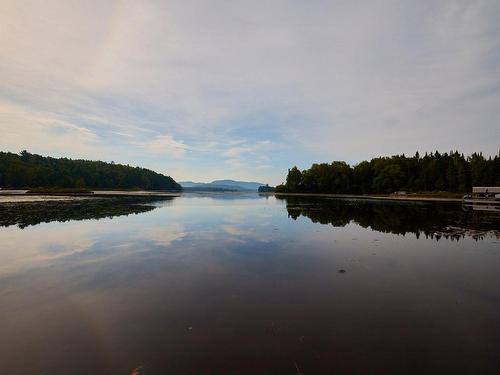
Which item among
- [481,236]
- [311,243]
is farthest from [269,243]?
[481,236]

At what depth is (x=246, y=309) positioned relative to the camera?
8.56 metres

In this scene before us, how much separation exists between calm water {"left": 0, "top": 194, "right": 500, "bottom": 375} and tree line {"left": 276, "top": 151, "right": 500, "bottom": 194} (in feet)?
382

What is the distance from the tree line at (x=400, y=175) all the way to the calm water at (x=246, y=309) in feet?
382

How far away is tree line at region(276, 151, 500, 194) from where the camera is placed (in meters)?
108

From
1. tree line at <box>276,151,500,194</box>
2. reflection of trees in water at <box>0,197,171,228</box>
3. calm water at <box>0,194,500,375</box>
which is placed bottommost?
calm water at <box>0,194,500,375</box>

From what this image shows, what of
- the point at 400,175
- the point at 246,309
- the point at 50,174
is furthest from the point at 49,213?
the point at 50,174

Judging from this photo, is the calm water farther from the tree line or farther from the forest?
the forest

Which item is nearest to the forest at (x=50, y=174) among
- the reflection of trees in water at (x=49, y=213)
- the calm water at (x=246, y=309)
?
the reflection of trees in water at (x=49, y=213)

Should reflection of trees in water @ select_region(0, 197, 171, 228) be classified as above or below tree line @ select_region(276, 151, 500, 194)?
below

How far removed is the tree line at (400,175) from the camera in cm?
10836

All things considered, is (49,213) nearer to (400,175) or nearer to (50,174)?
(400,175)

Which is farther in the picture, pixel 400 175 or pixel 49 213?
pixel 400 175

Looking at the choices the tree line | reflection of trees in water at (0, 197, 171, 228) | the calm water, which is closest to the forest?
the tree line

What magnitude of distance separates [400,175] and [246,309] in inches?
5381
